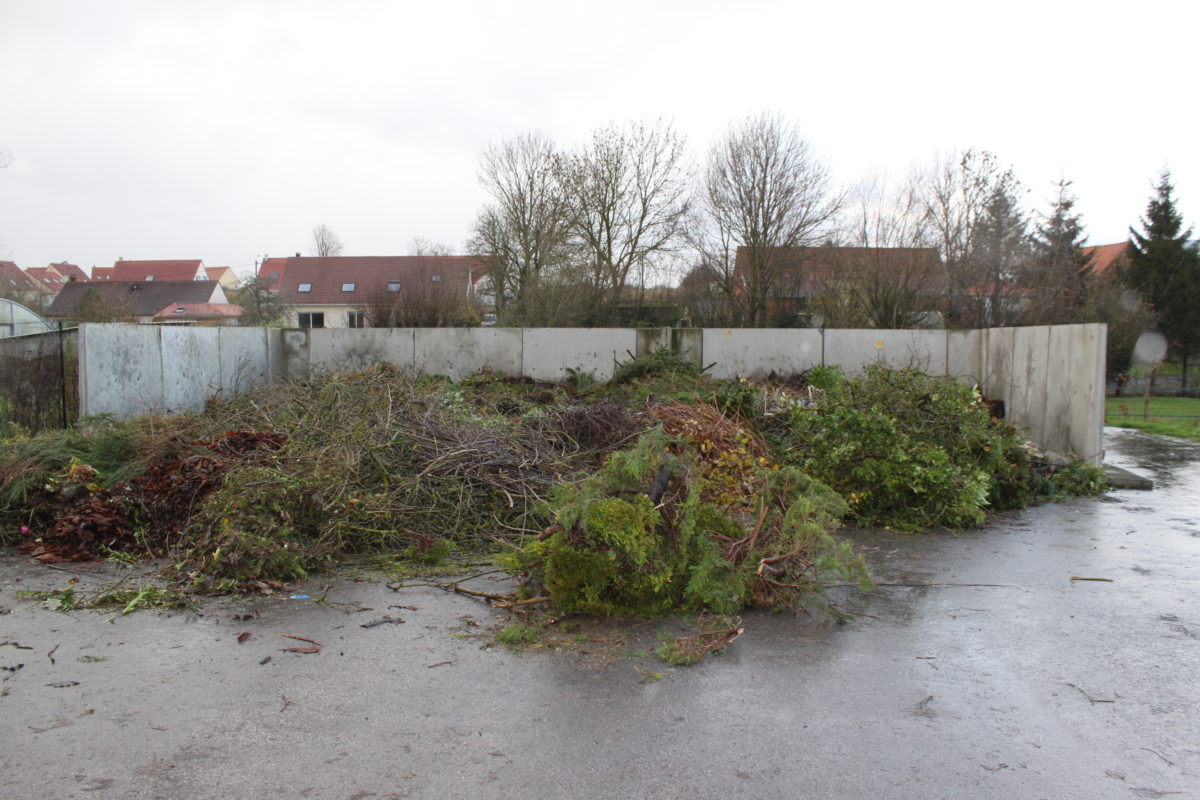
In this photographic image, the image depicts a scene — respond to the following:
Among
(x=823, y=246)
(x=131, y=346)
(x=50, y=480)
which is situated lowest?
(x=50, y=480)

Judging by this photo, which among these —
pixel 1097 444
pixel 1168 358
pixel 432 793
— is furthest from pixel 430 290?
pixel 1168 358

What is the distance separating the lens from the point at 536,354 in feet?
49.6

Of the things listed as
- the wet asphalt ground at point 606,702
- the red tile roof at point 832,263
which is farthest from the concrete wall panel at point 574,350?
the red tile roof at point 832,263

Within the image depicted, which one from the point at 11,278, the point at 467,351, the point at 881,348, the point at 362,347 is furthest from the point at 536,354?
the point at 11,278

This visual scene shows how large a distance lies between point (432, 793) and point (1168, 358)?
137 feet

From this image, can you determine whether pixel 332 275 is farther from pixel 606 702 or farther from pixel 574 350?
pixel 606 702

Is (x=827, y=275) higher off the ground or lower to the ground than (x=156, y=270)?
lower

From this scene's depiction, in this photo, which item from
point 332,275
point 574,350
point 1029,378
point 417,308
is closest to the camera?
point 1029,378

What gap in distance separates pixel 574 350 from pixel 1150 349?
28.6 meters

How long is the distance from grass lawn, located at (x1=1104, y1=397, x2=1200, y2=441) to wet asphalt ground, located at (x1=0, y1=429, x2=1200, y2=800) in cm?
1283

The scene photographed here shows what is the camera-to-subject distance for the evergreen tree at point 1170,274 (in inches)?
1335

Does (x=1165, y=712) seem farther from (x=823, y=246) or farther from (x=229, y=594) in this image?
(x=823, y=246)

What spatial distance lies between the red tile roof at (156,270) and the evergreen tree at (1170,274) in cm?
7656

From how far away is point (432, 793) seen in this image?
9.52 ft
